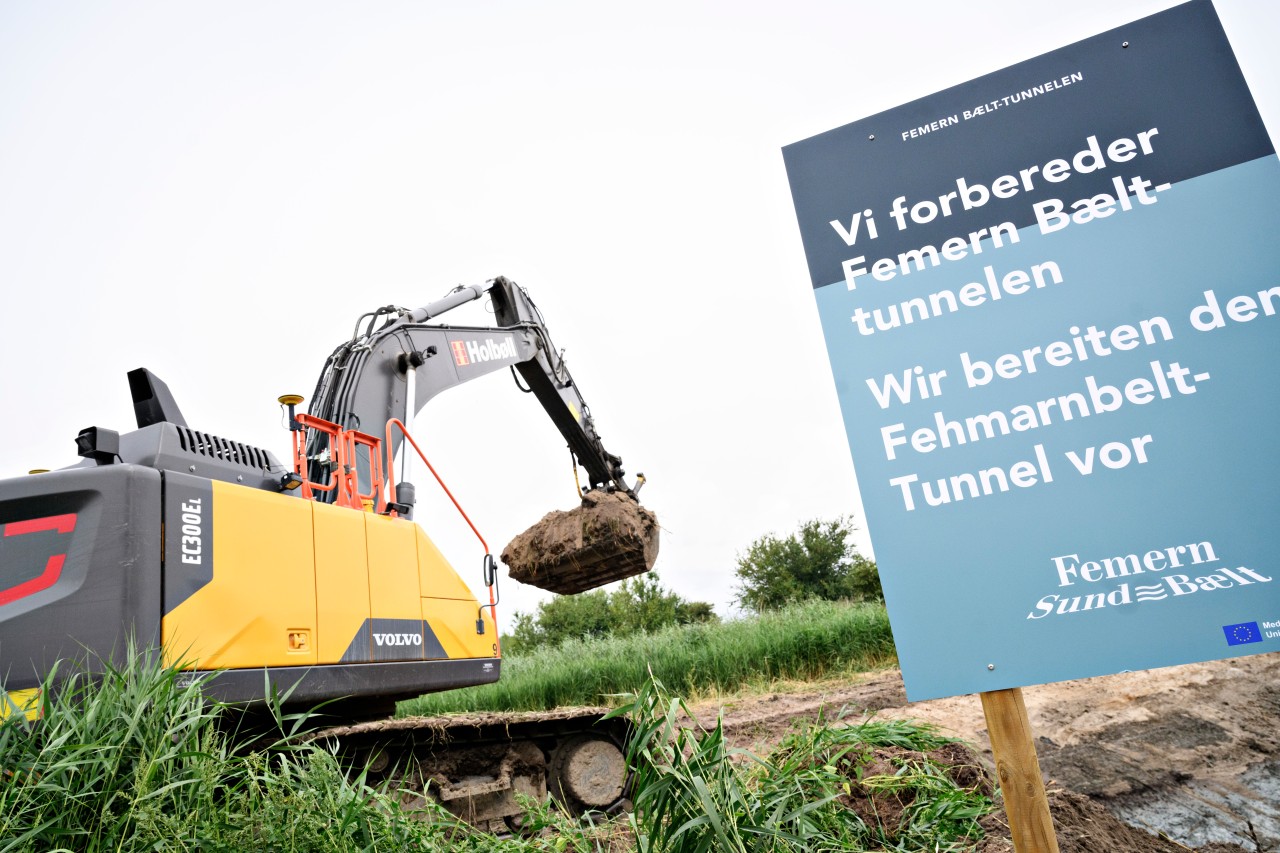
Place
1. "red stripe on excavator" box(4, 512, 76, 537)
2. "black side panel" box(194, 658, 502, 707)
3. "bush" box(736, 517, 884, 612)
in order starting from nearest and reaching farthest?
1. "red stripe on excavator" box(4, 512, 76, 537)
2. "black side panel" box(194, 658, 502, 707)
3. "bush" box(736, 517, 884, 612)

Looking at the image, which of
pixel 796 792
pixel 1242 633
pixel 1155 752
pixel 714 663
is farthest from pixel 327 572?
pixel 714 663

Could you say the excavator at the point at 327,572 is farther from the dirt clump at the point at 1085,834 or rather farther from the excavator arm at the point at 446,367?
the dirt clump at the point at 1085,834

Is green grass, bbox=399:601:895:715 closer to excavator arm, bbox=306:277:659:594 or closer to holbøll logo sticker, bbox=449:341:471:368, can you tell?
excavator arm, bbox=306:277:659:594

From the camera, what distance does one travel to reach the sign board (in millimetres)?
2551

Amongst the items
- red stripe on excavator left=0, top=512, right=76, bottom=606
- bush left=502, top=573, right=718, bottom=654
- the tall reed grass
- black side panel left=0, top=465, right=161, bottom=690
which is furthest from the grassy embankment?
bush left=502, top=573, right=718, bottom=654

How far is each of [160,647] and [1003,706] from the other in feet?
11.3

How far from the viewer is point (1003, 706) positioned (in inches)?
105

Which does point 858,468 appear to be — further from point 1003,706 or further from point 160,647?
point 160,647

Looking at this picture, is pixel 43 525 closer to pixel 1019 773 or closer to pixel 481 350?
pixel 1019 773

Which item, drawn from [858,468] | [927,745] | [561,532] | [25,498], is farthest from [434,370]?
[858,468]

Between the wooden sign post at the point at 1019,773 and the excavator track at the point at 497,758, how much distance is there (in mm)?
3934

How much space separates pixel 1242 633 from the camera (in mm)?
2451

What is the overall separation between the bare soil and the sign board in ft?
4.35

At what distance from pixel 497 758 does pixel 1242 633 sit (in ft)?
18.0
